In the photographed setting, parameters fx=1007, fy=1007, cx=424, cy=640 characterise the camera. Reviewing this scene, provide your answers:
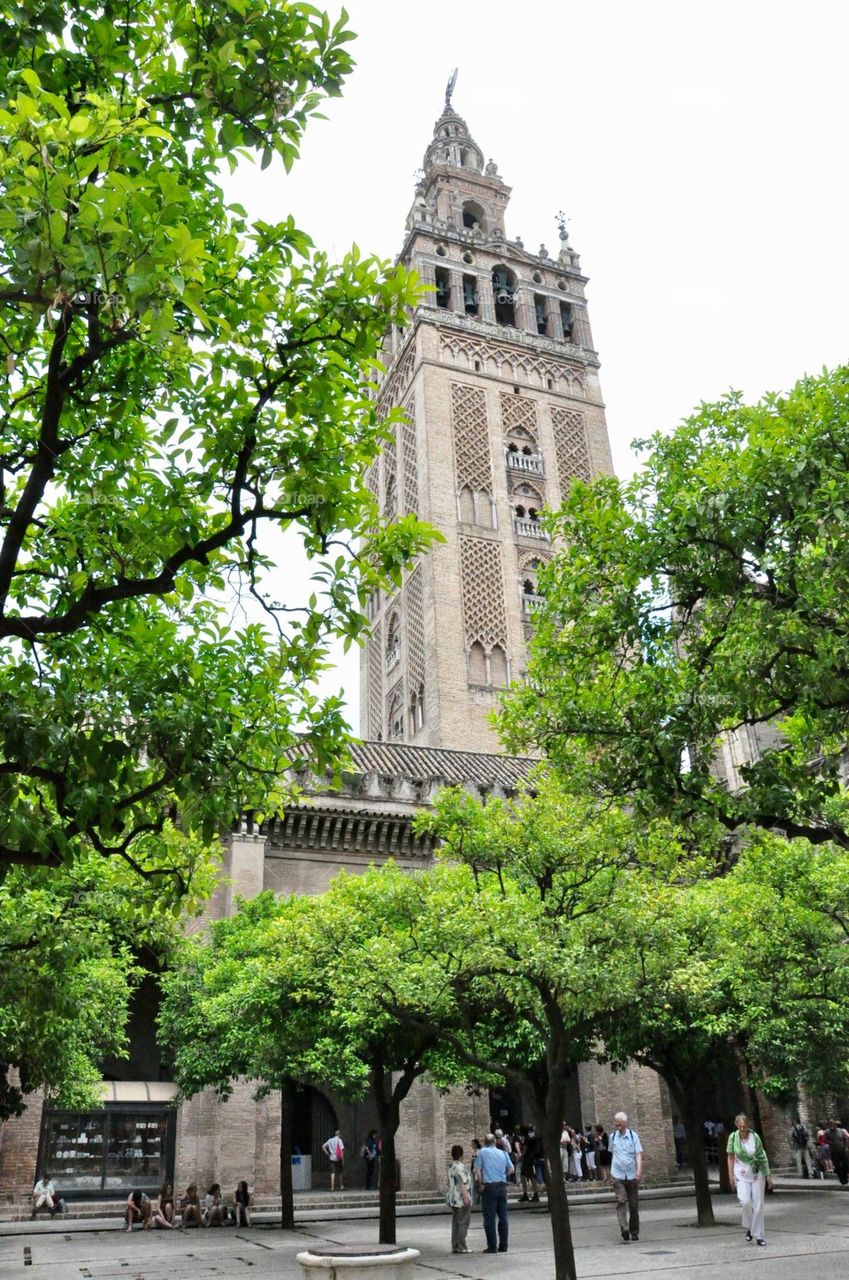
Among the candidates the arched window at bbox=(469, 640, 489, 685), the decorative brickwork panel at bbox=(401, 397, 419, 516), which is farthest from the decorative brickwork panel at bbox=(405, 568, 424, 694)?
the decorative brickwork panel at bbox=(401, 397, 419, 516)

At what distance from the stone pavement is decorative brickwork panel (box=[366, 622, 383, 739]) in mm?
25231

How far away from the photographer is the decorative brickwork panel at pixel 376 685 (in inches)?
1749

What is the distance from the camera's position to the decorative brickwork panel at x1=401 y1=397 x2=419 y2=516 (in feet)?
141

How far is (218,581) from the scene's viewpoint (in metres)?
6.82

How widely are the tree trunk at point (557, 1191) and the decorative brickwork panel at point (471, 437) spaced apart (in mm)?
33411

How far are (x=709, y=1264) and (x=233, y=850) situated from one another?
610 inches

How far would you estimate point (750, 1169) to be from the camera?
41.7ft

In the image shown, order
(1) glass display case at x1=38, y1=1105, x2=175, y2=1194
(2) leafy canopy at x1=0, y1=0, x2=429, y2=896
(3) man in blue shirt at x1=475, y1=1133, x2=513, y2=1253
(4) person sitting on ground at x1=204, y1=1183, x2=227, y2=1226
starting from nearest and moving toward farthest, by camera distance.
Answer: (2) leafy canopy at x1=0, y1=0, x2=429, y2=896, (3) man in blue shirt at x1=475, y1=1133, x2=513, y2=1253, (4) person sitting on ground at x1=204, y1=1183, x2=227, y2=1226, (1) glass display case at x1=38, y1=1105, x2=175, y2=1194

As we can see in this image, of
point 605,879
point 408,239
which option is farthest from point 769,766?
point 408,239

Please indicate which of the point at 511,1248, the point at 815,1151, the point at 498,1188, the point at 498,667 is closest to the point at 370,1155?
the point at 511,1248

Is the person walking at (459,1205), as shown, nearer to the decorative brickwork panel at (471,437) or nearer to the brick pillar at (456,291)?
the decorative brickwork panel at (471,437)

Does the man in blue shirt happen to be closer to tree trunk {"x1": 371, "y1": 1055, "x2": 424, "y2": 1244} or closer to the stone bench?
tree trunk {"x1": 371, "y1": 1055, "x2": 424, "y2": 1244}

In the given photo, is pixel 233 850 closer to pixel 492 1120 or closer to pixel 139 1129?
pixel 139 1129

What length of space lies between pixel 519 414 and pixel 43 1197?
35270 millimetres
